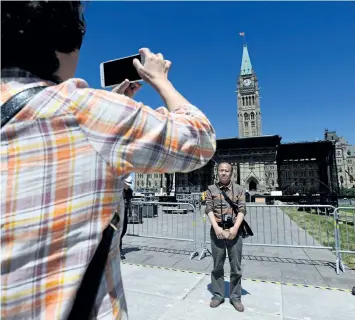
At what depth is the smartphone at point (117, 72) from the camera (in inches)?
47.3

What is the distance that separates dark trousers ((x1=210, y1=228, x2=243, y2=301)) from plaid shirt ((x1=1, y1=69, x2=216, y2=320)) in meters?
3.83

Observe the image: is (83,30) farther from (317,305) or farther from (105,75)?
(317,305)

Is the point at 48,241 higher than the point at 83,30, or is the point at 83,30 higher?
the point at 83,30

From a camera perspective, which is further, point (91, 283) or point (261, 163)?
point (261, 163)

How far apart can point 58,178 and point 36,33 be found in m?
0.45

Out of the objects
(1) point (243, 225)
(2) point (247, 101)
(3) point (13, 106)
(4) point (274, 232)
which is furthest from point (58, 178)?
(2) point (247, 101)

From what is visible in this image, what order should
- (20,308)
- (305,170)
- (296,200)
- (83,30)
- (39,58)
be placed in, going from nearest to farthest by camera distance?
(20,308) → (39,58) → (83,30) → (296,200) → (305,170)

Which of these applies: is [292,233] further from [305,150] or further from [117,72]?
[305,150]

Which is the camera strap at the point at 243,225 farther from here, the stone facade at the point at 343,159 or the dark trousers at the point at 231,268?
the stone facade at the point at 343,159

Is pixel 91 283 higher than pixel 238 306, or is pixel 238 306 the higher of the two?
pixel 91 283

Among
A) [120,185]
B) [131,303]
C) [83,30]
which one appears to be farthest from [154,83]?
[131,303]

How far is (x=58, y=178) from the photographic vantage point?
0.77 m

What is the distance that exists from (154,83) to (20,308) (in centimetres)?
83

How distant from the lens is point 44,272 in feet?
2.47
